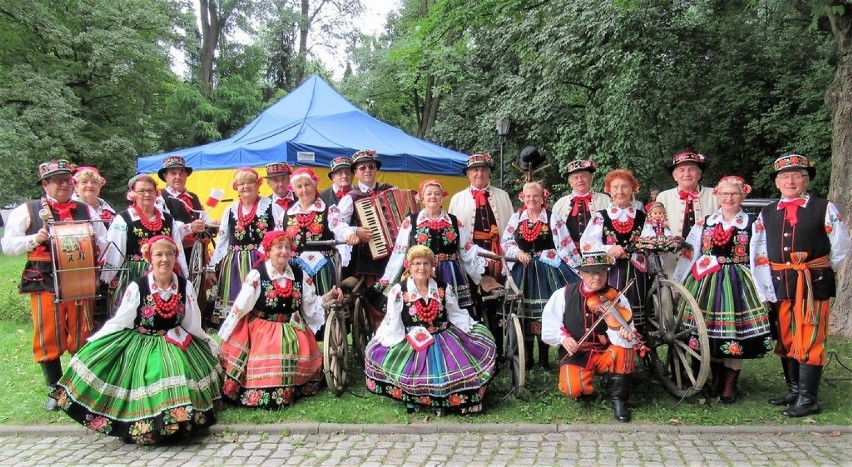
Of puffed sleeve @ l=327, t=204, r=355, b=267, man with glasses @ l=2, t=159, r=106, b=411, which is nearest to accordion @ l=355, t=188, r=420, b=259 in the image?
puffed sleeve @ l=327, t=204, r=355, b=267

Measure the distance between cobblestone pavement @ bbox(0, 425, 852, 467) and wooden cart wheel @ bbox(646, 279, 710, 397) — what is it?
0.48 m

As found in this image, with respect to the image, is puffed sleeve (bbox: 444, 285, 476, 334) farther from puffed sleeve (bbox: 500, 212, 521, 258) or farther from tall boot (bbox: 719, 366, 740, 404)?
tall boot (bbox: 719, 366, 740, 404)

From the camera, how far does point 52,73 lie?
50.1ft

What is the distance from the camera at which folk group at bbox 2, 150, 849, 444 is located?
12.6 ft

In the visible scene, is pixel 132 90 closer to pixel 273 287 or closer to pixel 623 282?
pixel 273 287

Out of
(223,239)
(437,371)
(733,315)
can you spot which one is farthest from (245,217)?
(733,315)

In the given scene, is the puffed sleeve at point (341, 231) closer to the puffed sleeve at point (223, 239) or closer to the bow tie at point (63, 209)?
the puffed sleeve at point (223, 239)

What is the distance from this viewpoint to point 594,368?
404 cm

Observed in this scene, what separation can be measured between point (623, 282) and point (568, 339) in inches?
32.2

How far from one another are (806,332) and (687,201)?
1.33 m

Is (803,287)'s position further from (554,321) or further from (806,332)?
(554,321)

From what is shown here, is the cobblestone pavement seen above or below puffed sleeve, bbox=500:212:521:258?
below

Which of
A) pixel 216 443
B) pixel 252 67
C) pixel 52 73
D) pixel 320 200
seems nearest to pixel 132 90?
pixel 52 73

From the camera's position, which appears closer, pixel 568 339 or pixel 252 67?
pixel 568 339
